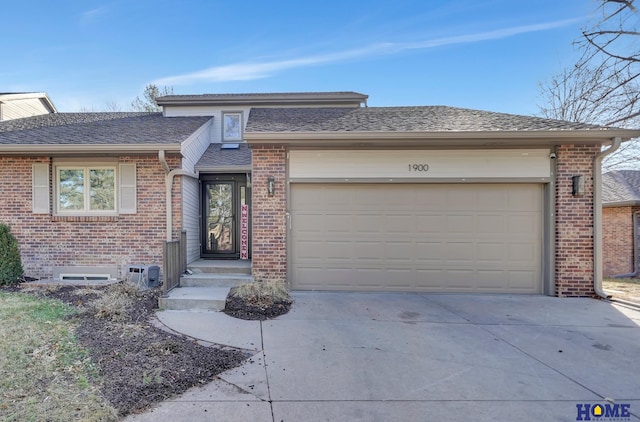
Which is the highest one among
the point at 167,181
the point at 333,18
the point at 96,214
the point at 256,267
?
the point at 333,18

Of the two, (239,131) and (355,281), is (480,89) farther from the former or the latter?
(355,281)

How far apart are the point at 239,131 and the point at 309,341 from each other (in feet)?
26.5

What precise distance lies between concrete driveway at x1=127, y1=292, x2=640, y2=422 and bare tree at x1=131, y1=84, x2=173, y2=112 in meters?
19.4

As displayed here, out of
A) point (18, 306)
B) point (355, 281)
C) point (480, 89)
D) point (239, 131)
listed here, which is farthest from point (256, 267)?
point (480, 89)

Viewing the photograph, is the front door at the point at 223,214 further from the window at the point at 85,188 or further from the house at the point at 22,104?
the house at the point at 22,104

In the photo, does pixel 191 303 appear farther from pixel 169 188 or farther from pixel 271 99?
pixel 271 99

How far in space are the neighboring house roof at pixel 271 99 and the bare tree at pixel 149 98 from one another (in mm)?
11602

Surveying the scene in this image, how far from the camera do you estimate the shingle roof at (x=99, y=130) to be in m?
7.23

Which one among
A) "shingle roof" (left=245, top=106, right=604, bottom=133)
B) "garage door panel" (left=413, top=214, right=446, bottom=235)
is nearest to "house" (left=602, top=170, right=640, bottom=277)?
"shingle roof" (left=245, top=106, right=604, bottom=133)

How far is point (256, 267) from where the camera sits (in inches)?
266

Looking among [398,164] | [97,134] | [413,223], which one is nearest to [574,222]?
[413,223]

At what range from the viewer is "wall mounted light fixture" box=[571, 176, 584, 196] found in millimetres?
6512

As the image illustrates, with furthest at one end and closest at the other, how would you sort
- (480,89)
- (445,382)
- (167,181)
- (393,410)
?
(480,89)
(167,181)
(445,382)
(393,410)

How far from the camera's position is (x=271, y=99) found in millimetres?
10852
